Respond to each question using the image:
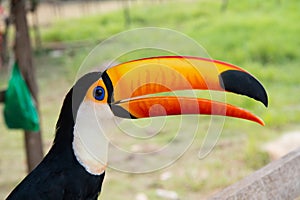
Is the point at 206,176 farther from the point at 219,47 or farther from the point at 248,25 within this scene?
A: the point at 248,25

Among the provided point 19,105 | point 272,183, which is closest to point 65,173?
point 272,183

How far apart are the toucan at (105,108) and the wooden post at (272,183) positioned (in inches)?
5.9

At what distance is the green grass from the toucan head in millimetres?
1887

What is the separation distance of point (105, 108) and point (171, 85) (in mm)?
216

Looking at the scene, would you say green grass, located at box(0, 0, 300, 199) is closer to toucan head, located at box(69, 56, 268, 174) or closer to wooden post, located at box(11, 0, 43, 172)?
wooden post, located at box(11, 0, 43, 172)

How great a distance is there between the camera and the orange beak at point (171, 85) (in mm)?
1626

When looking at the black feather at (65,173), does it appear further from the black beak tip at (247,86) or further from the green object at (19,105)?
the green object at (19,105)

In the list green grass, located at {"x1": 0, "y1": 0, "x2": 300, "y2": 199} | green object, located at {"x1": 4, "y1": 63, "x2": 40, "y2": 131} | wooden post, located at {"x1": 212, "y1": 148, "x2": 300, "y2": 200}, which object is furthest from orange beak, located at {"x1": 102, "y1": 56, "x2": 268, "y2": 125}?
green grass, located at {"x1": 0, "y1": 0, "x2": 300, "y2": 199}

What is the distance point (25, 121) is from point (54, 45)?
19.1ft

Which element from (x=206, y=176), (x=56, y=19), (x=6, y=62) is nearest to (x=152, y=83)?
(x=206, y=176)

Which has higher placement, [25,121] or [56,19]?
[25,121]

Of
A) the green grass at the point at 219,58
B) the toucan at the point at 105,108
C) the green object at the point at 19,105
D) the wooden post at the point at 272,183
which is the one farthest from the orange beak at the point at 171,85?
the green grass at the point at 219,58

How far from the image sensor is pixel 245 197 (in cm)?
165

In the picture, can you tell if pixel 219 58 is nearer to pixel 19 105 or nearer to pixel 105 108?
pixel 19 105
